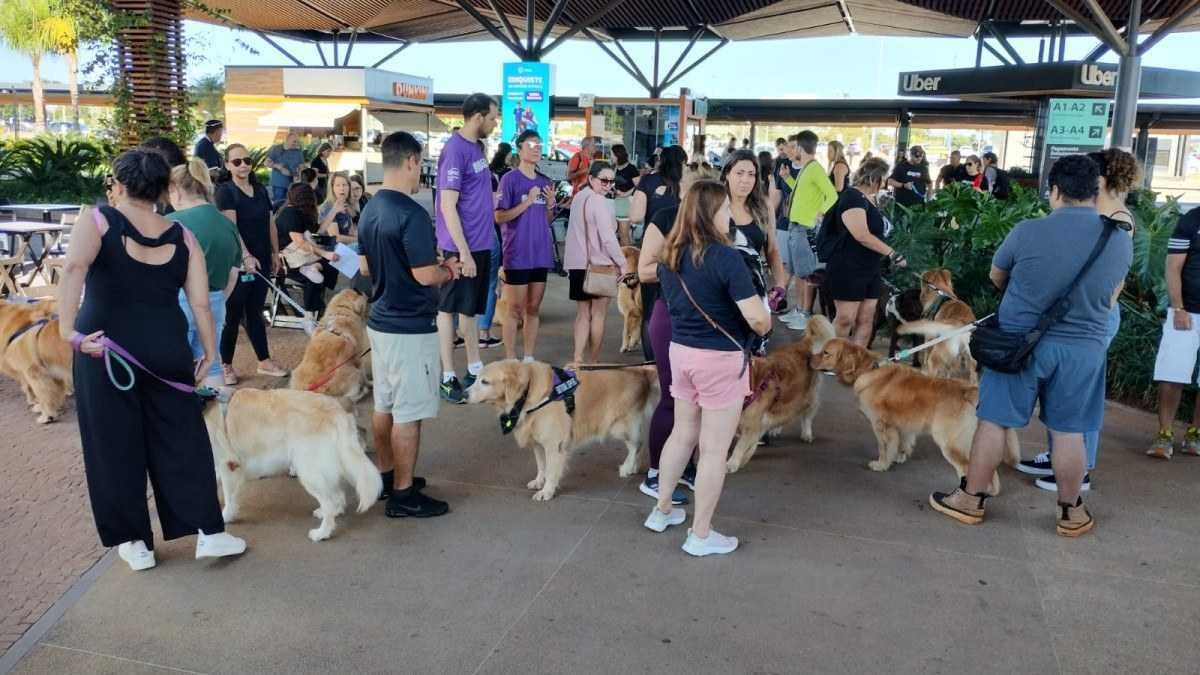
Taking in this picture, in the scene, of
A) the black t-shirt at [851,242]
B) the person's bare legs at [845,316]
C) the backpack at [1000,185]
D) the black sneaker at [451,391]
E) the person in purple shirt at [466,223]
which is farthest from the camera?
the backpack at [1000,185]

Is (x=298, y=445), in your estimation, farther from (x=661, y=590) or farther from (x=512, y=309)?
(x=512, y=309)

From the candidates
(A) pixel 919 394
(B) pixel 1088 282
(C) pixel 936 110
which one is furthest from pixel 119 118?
(C) pixel 936 110

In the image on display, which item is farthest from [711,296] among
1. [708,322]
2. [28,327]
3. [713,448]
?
[28,327]

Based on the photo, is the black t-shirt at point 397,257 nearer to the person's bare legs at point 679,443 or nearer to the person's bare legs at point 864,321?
the person's bare legs at point 679,443

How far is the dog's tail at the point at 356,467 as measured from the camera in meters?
4.45

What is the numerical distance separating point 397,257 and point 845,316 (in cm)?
422

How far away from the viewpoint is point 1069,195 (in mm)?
4359

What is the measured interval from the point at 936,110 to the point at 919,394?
27.0m

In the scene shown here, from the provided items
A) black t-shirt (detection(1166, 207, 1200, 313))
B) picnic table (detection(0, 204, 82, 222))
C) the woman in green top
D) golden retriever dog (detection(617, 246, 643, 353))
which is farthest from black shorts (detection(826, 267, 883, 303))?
picnic table (detection(0, 204, 82, 222))

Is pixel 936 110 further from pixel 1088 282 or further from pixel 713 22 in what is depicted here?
pixel 1088 282

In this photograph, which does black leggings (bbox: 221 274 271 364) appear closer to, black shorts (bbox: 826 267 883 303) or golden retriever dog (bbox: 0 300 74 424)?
golden retriever dog (bbox: 0 300 74 424)

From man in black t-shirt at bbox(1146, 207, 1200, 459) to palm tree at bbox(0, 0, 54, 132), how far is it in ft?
153

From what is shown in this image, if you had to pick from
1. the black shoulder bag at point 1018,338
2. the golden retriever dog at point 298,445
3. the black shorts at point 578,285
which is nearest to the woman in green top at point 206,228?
the golden retriever dog at point 298,445

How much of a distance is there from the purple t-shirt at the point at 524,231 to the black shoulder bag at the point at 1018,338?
3675mm
